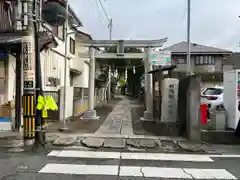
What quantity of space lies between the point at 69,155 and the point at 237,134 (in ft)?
18.2

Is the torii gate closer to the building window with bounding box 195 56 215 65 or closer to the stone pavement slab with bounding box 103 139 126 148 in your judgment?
the stone pavement slab with bounding box 103 139 126 148

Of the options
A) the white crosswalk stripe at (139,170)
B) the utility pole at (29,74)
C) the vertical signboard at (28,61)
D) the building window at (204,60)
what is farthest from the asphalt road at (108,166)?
the building window at (204,60)

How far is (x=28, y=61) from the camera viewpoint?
823cm

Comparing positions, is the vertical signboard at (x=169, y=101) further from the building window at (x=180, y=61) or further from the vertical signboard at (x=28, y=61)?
the building window at (x=180, y=61)

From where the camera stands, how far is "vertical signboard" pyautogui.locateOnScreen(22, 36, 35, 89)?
8.20 m

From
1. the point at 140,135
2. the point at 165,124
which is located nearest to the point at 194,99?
the point at 165,124

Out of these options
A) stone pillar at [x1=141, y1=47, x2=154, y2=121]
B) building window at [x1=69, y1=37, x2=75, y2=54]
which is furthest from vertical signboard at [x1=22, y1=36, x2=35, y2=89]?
building window at [x1=69, y1=37, x2=75, y2=54]

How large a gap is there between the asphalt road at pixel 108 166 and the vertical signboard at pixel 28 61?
200 centimetres

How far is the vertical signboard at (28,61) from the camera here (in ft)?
26.9

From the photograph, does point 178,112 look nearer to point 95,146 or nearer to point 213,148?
point 213,148

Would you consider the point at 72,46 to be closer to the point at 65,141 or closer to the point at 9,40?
the point at 9,40

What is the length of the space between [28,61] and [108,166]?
3.86m

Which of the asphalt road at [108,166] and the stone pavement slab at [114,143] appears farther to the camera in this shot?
the stone pavement slab at [114,143]

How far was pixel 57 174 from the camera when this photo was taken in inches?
233
